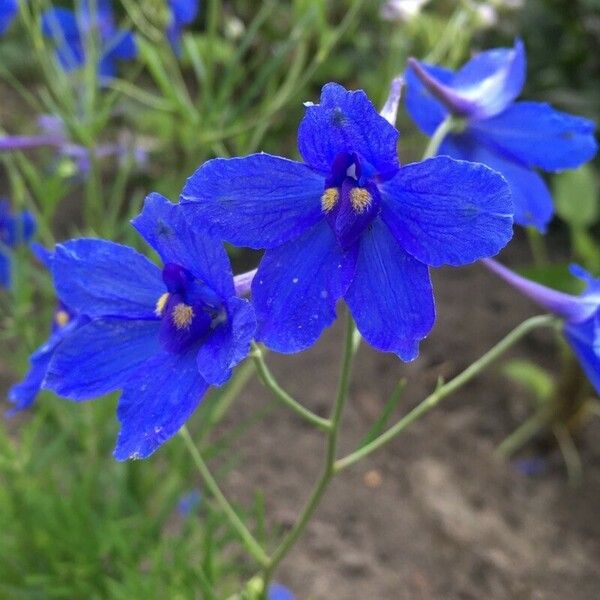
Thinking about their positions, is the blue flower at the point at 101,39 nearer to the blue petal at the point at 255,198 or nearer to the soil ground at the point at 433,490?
the soil ground at the point at 433,490

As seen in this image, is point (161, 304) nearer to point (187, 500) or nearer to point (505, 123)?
point (505, 123)

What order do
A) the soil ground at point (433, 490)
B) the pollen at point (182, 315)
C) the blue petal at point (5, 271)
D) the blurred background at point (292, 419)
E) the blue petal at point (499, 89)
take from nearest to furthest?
the pollen at point (182, 315) → the blue petal at point (499, 89) → the blurred background at point (292, 419) → the blue petal at point (5, 271) → the soil ground at point (433, 490)

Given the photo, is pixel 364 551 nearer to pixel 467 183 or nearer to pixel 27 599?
pixel 27 599

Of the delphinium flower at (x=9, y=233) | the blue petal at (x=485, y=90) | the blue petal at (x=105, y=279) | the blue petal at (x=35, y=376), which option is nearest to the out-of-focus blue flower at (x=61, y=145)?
the delphinium flower at (x=9, y=233)

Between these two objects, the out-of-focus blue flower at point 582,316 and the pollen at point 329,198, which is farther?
the out-of-focus blue flower at point 582,316

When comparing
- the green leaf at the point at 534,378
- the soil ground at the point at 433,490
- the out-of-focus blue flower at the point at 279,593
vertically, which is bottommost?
the soil ground at the point at 433,490

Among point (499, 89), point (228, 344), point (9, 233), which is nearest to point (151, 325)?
point (228, 344)
